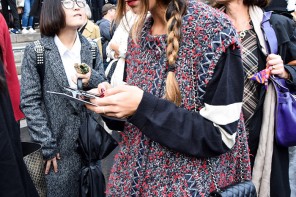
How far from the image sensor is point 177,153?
4.43 ft

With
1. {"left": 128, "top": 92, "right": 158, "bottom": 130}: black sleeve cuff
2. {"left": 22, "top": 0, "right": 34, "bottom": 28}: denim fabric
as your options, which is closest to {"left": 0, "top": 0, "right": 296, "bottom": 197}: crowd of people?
Answer: {"left": 128, "top": 92, "right": 158, "bottom": 130}: black sleeve cuff

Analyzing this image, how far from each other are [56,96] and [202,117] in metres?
1.44

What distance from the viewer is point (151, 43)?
1.46m

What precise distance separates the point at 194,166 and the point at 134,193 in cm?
27

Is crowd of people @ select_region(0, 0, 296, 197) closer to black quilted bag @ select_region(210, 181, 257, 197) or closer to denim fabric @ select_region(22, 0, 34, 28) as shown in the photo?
black quilted bag @ select_region(210, 181, 257, 197)

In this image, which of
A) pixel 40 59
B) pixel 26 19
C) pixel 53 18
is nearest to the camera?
pixel 40 59

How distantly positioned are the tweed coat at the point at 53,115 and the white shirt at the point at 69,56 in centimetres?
5

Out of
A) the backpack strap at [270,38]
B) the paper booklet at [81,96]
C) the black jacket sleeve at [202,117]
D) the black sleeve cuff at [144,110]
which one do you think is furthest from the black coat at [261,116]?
the paper booklet at [81,96]

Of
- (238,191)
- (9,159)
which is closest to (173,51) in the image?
(238,191)

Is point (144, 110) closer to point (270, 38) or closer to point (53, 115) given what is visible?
point (270, 38)

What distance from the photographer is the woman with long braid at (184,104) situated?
50.3 inches

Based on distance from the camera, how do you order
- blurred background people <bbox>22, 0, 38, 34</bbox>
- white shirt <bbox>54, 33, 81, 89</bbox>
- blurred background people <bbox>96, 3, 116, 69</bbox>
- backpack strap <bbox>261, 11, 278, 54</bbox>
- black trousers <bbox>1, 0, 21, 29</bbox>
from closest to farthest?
backpack strap <bbox>261, 11, 278, 54</bbox>
white shirt <bbox>54, 33, 81, 89</bbox>
blurred background people <bbox>96, 3, 116, 69</bbox>
black trousers <bbox>1, 0, 21, 29</bbox>
blurred background people <bbox>22, 0, 38, 34</bbox>

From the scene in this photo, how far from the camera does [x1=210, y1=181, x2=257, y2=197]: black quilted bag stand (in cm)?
133

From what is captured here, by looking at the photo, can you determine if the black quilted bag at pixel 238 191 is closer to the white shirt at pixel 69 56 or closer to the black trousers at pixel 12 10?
the white shirt at pixel 69 56
